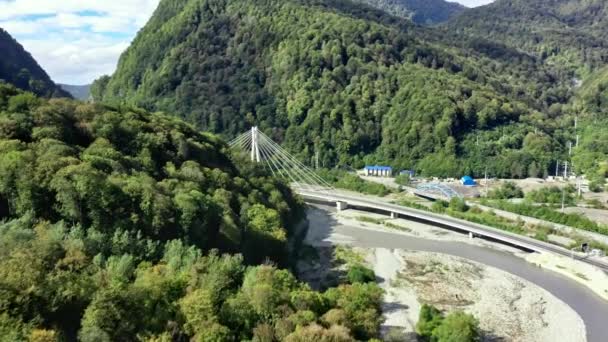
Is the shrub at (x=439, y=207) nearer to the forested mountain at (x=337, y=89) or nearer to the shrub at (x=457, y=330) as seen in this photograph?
the forested mountain at (x=337, y=89)

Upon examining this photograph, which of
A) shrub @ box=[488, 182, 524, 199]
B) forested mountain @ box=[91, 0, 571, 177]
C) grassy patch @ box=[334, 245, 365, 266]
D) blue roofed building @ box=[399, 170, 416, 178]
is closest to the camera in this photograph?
grassy patch @ box=[334, 245, 365, 266]

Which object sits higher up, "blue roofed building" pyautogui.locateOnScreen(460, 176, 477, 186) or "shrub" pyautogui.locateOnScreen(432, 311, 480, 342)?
"blue roofed building" pyautogui.locateOnScreen(460, 176, 477, 186)

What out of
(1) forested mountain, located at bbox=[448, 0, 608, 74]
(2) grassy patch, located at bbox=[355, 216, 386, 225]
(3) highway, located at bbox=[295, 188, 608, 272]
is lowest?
(2) grassy patch, located at bbox=[355, 216, 386, 225]

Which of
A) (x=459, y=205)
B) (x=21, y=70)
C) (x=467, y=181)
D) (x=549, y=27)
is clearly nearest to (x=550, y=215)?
(x=459, y=205)

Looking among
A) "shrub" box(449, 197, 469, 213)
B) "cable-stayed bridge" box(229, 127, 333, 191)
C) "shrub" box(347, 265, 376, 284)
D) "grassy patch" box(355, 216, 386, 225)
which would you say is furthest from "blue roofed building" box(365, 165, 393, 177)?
A: "shrub" box(347, 265, 376, 284)

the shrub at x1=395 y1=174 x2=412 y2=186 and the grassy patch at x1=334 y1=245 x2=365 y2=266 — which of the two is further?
the shrub at x1=395 y1=174 x2=412 y2=186

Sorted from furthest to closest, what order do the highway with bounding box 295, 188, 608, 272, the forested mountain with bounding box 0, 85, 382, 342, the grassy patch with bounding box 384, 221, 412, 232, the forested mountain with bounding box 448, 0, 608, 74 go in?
the forested mountain with bounding box 448, 0, 608, 74 → the grassy patch with bounding box 384, 221, 412, 232 → the highway with bounding box 295, 188, 608, 272 → the forested mountain with bounding box 0, 85, 382, 342

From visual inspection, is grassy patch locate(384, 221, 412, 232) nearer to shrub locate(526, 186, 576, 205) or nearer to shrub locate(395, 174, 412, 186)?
shrub locate(526, 186, 576, 205)

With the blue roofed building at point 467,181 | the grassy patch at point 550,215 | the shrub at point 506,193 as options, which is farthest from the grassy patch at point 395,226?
the blue roofed building at point 467,181
